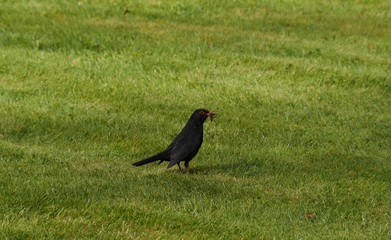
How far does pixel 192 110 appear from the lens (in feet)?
41.3

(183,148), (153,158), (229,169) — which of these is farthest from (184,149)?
(229,169)

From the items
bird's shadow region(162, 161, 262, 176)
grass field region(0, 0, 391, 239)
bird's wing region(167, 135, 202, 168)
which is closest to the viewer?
grass field region(0, 0, 391, 239)

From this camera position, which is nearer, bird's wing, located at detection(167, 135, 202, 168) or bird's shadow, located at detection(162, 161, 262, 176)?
bird's wing, located at detection(167, 135, 202, 168)

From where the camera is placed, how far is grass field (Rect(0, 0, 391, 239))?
8.13 meters

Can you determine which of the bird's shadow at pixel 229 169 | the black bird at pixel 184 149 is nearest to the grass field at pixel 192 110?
the bird's shadow at pixel 229 169

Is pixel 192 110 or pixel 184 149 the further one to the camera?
pixel 192 110

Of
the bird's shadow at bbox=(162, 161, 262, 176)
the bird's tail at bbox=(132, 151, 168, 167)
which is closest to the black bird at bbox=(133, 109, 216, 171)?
the bird's tail at bbox=(132, 151, 168, 167)

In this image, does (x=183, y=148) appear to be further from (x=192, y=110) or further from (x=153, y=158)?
(x=192, y=110)

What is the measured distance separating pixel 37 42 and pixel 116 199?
7.54 meters

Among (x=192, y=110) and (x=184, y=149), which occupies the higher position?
(x=184, y=149)

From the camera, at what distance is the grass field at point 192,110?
8.13 meters

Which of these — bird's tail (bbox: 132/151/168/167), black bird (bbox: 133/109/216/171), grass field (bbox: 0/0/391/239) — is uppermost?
black bird (bbox: 133/109/216/171)

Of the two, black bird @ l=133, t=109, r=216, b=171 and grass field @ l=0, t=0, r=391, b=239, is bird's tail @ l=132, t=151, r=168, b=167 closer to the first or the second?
black bird @ l=133, t=109, r=216, b=171

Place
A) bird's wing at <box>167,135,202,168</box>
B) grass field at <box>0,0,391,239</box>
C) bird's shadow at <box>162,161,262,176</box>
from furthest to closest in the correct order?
bird's shadow at <box>162,161,262,176</box> < bird's wing at <box>167,135,202,168</box> < grass field at <box>0,0,391,239</box>
